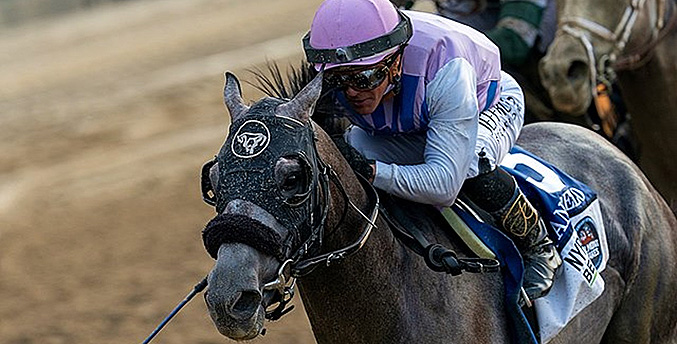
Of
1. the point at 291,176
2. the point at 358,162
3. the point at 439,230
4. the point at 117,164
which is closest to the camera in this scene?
the point at 291,176

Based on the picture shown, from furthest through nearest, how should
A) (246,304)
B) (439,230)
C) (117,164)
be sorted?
(117,164) → (439,230) → (246,304)

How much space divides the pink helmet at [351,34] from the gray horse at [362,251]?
20 cm

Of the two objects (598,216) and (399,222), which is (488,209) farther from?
(598,216)

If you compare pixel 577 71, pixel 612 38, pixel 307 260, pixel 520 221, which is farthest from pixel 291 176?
pixel 612 38

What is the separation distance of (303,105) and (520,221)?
1.00 m

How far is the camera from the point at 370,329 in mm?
3311

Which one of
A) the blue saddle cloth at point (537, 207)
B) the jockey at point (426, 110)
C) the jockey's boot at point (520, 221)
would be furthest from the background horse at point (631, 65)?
the jockey's boot at point (520, 221)

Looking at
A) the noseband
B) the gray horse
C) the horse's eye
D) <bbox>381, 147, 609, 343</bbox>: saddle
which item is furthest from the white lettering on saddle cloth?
the horse's eye

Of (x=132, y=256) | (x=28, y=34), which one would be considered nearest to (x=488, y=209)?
(x=132, y=256)

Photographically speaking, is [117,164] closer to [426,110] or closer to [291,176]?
[426,110]

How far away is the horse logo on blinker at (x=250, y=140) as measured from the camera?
113 inches

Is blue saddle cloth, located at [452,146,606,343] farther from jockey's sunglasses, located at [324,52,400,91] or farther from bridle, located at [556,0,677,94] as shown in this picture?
bridle, located at [556,0,677,94]

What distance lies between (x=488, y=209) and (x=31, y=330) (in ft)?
16.8

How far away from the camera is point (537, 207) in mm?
3938
